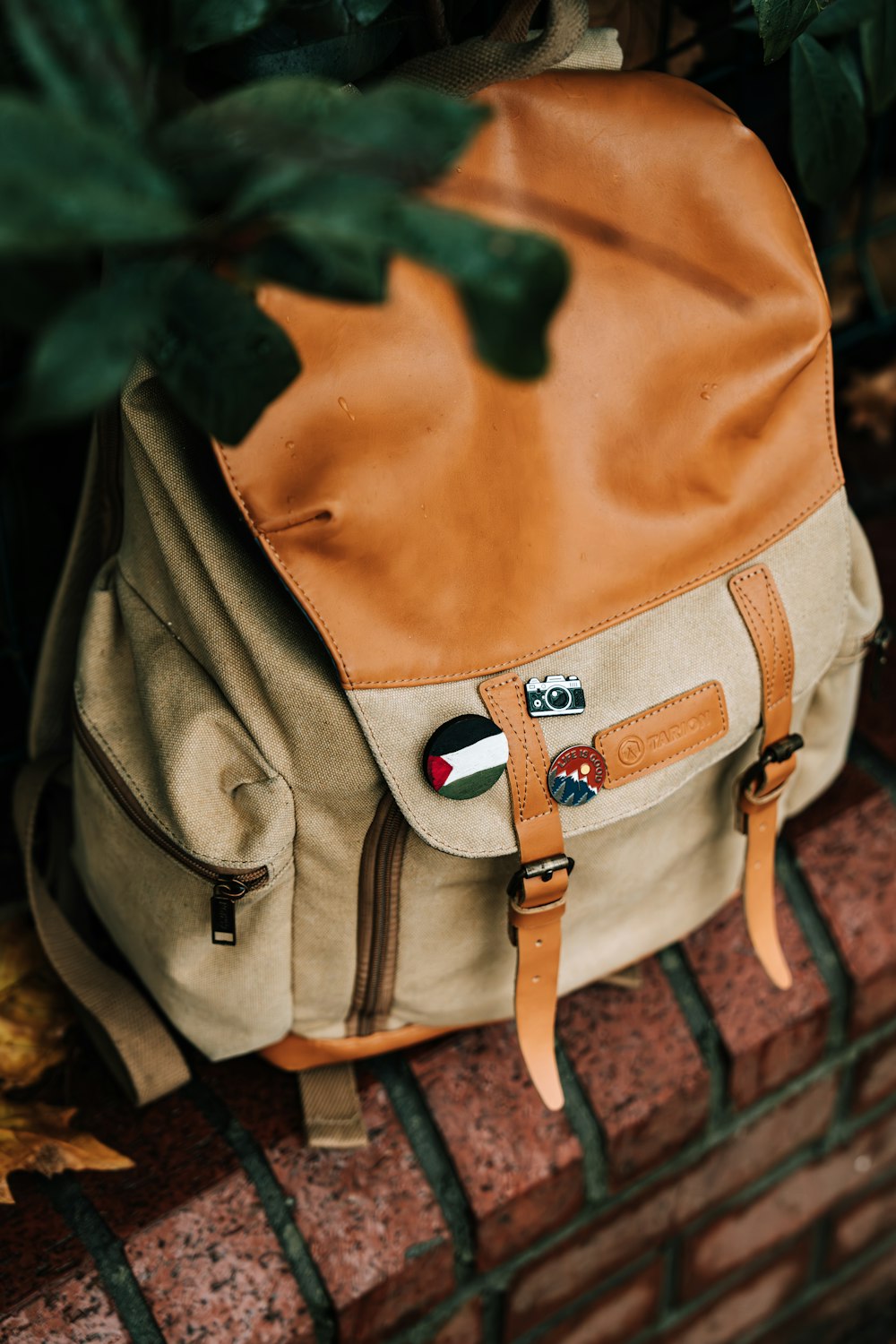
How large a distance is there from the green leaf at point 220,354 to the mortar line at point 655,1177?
725 mm

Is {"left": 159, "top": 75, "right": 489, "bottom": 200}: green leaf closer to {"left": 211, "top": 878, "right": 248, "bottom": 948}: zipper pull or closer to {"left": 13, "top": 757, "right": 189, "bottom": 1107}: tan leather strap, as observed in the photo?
{"left": 211, "top": 878, "right": 248, "bottom": 948}: zipper pull

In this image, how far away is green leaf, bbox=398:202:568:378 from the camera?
0.39m

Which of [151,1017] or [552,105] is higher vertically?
[552,105]

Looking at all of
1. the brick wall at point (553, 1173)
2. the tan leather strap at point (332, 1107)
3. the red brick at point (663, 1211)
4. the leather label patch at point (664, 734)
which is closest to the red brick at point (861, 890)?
the brick wall at point (553, 1173)

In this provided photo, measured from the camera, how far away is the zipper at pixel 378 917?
786mm

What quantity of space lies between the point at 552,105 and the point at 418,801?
1.41 ft

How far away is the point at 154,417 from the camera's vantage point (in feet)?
2.42

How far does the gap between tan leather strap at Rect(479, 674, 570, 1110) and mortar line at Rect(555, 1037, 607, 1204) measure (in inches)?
4.1

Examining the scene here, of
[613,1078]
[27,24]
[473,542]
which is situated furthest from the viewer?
[613,1078]

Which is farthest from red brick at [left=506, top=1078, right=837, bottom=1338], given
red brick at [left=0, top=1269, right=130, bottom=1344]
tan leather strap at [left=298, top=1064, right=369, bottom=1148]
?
red brick at [left=0, top=1269, right=130, bottom=1344]

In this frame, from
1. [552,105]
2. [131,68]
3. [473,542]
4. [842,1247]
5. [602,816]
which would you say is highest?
[131,68]

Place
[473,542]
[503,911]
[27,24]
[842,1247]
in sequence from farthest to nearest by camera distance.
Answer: [842,1247], [503,911], [473,542], [27,24]

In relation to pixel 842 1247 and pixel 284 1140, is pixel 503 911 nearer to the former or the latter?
pixel 284 1140

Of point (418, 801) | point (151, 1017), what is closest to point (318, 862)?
point (418, 801)
